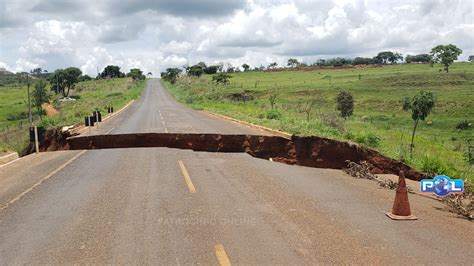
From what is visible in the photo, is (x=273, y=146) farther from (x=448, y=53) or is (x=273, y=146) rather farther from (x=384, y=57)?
(x=384, y=57)

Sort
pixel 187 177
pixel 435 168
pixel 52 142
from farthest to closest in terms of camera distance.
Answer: pixel 52 142 < pixel 435 168 < pixel 187 177

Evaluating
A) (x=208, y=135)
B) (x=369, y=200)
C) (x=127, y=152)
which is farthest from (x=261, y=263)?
(x=208, y=135)

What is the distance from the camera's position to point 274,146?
16859 mm

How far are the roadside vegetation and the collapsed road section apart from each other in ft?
14.1

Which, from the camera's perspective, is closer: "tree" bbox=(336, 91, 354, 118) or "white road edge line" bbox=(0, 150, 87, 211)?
"white road edge line" bbox=(0, 150, 87, 211)

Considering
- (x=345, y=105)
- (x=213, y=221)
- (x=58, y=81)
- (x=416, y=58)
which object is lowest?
(x=345, y=105)

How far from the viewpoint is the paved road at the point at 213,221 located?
5547 millimetres

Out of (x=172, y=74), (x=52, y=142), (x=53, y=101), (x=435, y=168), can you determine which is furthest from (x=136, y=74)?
(x=435, y=168)

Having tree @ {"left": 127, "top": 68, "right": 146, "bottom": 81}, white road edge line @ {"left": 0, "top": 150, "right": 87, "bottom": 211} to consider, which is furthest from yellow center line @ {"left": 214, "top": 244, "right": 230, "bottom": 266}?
tree @ {"left": 127, "top": 68, "right": 146, "bottom": 81}

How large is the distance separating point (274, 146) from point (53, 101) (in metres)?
70.5

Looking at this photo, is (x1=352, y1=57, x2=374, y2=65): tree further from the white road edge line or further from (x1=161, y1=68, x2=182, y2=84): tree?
the white road edge line

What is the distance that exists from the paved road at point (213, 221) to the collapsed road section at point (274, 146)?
11.1 feet

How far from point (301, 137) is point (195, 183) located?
24.3 ft

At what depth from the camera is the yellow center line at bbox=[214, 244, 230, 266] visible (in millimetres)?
5191
